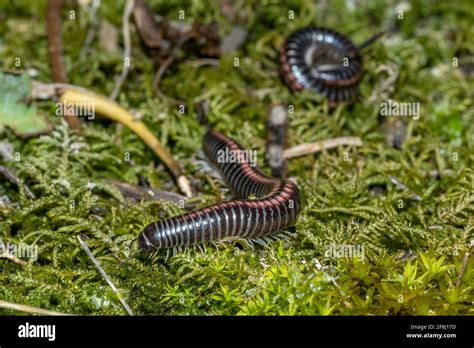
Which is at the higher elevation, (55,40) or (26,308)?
(55,40)

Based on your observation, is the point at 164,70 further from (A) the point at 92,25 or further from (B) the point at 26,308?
(B) the point at 26,308

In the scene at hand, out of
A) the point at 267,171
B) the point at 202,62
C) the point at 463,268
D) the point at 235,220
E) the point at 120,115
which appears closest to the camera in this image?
the point at 463,268

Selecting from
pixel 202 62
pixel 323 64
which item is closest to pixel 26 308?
pixel 202 62

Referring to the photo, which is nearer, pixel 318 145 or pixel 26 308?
pixel 26 308

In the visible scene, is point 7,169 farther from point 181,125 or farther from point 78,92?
point 181,125

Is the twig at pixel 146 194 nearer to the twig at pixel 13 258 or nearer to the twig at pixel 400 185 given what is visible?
the twig at pixel 13 258

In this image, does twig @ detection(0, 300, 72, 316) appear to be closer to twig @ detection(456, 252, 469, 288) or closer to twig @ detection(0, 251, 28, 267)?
twig @ detection(0, 251, 28, 267)

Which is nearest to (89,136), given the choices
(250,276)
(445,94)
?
(250,276)
